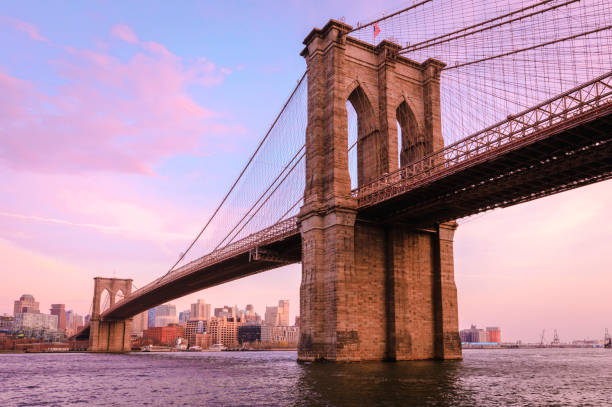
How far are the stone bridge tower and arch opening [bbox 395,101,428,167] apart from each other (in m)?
0.08

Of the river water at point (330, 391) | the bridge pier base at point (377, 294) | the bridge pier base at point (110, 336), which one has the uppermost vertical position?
the bridge pier base at point (377, 294)

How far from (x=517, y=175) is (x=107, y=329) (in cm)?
10097

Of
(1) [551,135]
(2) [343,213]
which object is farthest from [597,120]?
(2) [343,213]

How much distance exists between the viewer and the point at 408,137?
4544 cm

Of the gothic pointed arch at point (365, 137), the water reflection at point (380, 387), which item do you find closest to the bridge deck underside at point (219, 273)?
the gothic pointed arch at point (365, 137)

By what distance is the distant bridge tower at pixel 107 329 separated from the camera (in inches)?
4259

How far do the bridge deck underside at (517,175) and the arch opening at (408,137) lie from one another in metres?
7.65

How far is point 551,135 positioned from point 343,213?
15389 millimetres

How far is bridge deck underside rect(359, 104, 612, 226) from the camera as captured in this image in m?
25.4

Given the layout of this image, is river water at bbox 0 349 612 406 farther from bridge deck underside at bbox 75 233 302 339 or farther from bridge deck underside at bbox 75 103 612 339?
bridge deck underside at bbox 75 233 302 339

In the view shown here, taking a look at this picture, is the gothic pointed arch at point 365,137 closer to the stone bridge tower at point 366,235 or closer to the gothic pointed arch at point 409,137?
the stone bridge tower at point 366,235

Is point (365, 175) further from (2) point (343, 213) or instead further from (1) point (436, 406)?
(1) point (436, 406)

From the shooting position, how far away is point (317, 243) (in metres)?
37.8

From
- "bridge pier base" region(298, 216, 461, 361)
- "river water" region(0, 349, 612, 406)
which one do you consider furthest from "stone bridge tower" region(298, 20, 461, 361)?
"river water" region(0, 349, 612, 406)
